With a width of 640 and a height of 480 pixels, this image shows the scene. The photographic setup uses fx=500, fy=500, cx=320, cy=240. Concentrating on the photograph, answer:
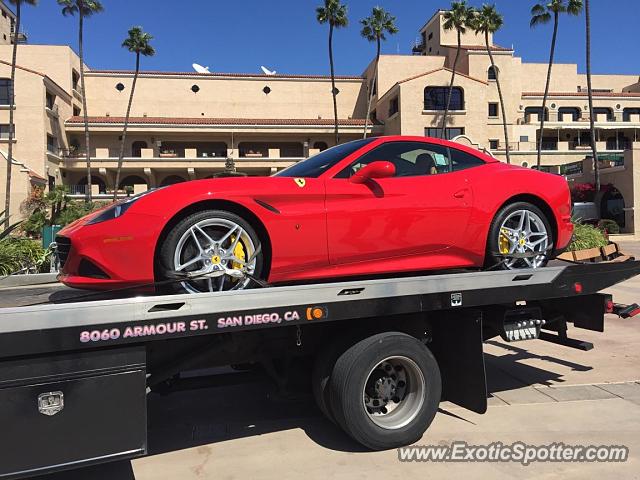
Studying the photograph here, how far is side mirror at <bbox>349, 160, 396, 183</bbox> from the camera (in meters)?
3.73

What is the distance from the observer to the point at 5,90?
1387 inches

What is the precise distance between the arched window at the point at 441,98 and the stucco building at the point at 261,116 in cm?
8

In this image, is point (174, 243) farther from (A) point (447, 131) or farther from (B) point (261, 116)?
(B) point (261, 116)

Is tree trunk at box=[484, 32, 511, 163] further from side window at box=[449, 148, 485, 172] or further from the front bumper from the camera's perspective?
the front bumper

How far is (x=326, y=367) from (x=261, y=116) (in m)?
44.2

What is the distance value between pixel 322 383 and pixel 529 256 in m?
2.21

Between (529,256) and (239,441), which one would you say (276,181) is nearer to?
(239,441)

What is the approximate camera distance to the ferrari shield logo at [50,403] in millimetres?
2611

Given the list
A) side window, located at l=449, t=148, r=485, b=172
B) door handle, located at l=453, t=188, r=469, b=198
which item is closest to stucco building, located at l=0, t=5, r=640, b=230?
side window, located at l=449, t=148, r=485, b=172

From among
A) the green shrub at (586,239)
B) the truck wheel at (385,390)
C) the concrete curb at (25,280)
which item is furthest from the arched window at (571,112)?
the concrete curb at (25,280)

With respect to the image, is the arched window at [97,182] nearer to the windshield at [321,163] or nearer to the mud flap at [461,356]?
the windshield at [321,163]

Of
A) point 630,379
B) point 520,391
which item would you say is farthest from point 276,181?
point 630,379

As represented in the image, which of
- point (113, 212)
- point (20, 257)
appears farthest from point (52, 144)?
point (113, 212)

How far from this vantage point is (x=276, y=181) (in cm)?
366
